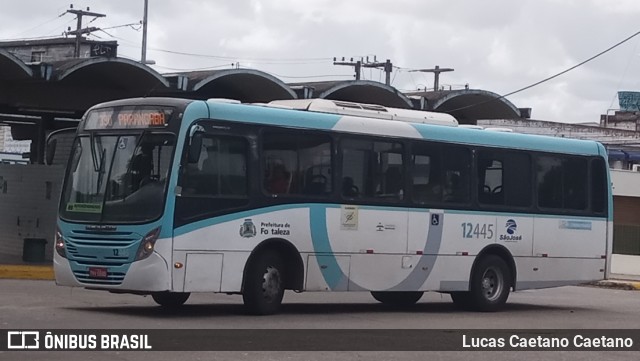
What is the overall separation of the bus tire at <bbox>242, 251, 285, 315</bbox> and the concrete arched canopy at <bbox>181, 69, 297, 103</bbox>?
12.4m

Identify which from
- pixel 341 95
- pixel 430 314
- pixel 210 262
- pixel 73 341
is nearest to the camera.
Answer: pixel 73 341

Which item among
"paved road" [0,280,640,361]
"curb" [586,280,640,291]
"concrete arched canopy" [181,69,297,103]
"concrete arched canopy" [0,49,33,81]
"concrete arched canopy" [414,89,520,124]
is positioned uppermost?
"concrete arched canopy" [414,89,520,124]

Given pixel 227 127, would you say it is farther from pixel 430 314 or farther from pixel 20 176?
pixel 20 176

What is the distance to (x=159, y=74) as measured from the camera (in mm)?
28453

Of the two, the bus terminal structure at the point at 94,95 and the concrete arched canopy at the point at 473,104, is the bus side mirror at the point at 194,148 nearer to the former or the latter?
the bus terminal structure at the point at 94,95

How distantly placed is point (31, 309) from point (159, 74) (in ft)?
43.3

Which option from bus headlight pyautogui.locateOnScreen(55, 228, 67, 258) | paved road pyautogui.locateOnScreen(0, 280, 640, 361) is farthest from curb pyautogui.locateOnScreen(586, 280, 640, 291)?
bus headlight pyautogui.locateOnScreen(55, 228, 67, 258)

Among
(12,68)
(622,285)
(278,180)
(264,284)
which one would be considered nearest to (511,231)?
(278,180)

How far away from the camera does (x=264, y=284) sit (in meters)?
16.3

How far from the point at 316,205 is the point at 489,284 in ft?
13.9

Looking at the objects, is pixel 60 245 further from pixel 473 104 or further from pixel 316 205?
pixel 473 104

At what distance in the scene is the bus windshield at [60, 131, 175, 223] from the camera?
1542 centimetres

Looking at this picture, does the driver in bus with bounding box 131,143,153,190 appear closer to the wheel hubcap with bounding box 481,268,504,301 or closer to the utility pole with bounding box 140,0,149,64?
the wheel hubcap with bounding box 481,268,504,301

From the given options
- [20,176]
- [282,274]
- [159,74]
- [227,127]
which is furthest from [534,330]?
[20,176]
